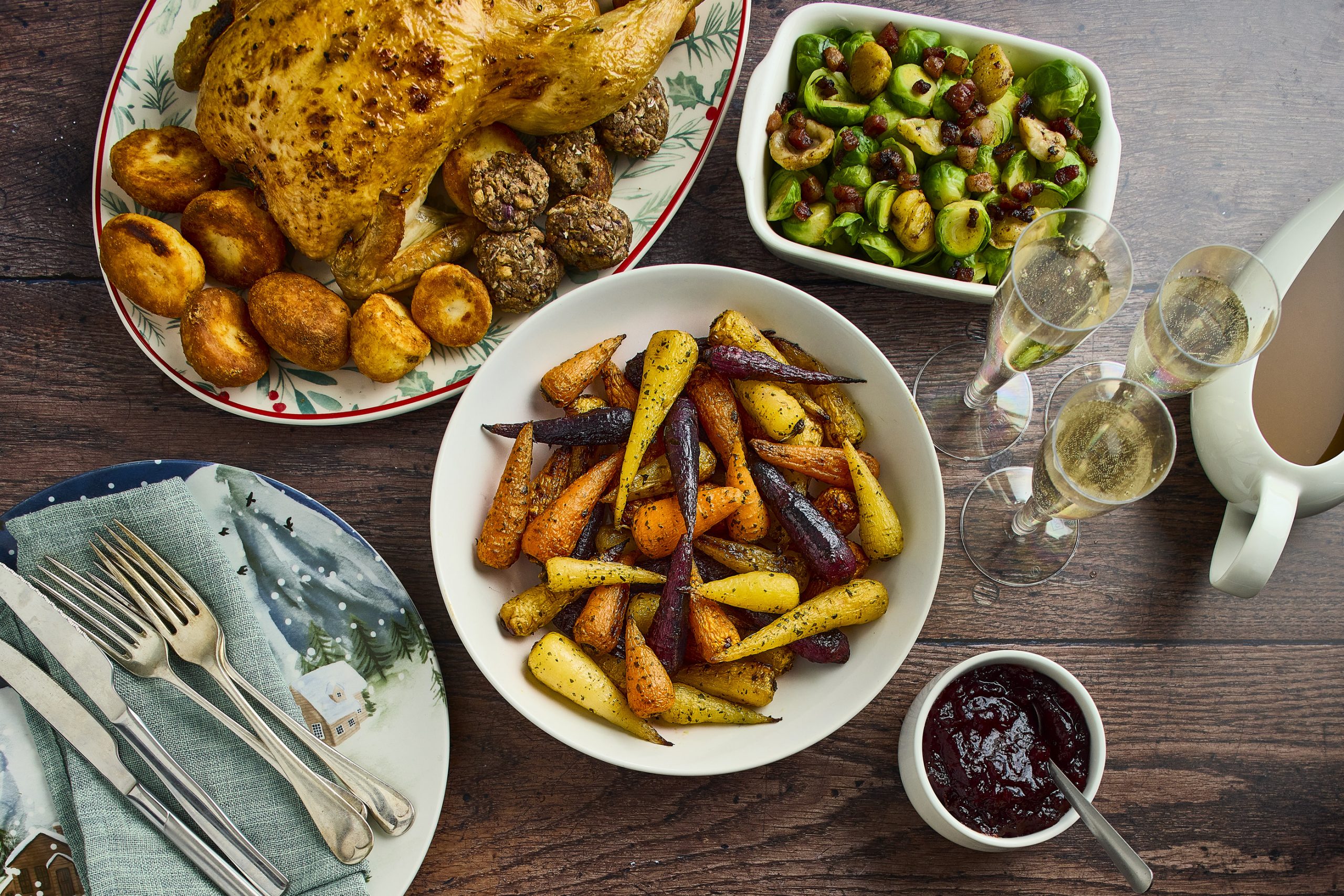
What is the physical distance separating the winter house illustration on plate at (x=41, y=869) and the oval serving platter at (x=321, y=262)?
743 mm

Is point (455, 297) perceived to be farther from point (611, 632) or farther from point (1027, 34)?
point (1027, 34)

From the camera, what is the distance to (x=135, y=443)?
59.7 inches

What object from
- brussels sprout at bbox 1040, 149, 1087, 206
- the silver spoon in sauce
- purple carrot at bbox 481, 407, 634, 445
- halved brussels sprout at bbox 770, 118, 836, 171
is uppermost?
halved brussels sprout at bbox 770, 118, 836, 171

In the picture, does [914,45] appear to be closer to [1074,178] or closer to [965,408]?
[1074,178]

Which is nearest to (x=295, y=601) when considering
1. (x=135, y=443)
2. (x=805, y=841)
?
(x=135, y=443)

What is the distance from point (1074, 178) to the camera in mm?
1369

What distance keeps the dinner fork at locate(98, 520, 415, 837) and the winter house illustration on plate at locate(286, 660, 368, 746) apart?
0.03 meters

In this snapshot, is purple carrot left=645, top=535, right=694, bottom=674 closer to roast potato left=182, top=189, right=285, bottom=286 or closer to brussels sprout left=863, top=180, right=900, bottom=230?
brussels sprout left=863, top=180, right=900, bottom=230

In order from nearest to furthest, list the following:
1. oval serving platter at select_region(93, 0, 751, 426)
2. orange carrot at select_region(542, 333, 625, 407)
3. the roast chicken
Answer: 1. the roast chicken
2. orange carrot at select_region(542, 333, 625, 407)
3. oval serving platter at select_region(93, 0, 751, 426)

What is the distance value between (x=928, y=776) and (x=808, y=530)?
433 millimetres

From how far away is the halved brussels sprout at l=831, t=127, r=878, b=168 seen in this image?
139 cm

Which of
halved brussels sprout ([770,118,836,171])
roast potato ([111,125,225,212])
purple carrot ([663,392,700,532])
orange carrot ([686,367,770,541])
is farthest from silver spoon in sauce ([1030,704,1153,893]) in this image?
roast potato ([111,125,225,212])

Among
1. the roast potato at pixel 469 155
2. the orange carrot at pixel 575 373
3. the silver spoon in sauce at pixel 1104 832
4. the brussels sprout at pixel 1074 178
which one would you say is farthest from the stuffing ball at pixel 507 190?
the silver spoon in sauce at pixel 1104 832

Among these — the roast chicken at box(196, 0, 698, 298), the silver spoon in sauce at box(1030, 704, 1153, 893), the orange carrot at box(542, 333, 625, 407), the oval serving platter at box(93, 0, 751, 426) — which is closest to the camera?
the silver spoon in sauce at box(1030, 704, 1153, 893)
